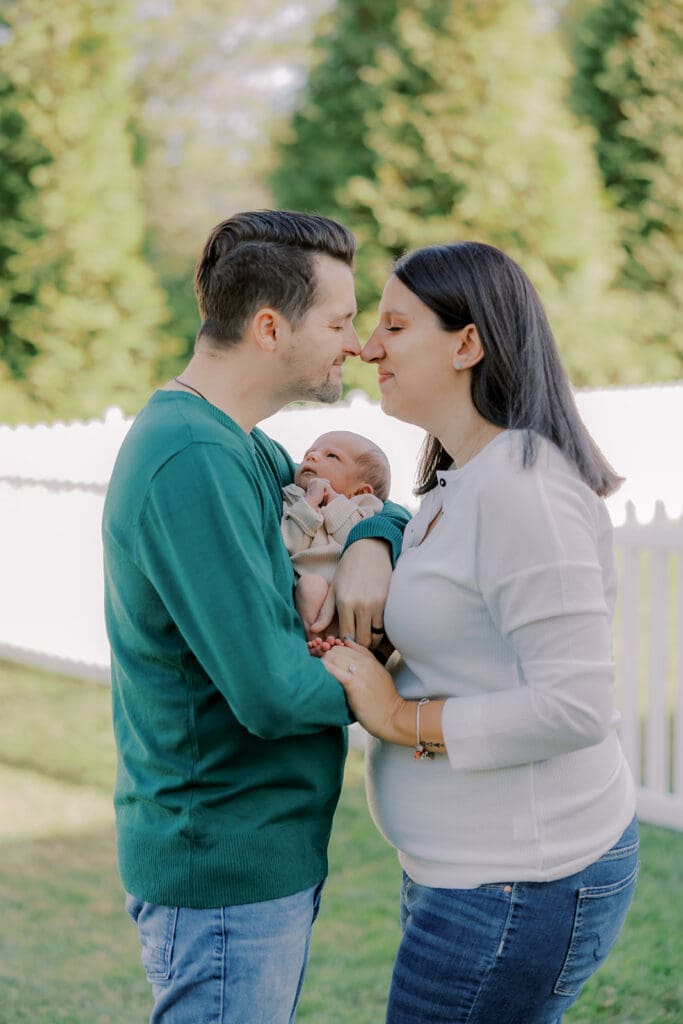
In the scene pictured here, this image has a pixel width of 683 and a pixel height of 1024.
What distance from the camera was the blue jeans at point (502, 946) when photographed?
1.79m

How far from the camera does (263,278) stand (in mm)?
1935

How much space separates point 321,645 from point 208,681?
8.6 inches

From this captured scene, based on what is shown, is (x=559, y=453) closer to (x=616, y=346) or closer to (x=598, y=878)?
(x=598, y=878)

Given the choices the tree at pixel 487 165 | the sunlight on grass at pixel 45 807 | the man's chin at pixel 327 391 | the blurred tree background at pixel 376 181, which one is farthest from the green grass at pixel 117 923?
the tree at pixel 487 165

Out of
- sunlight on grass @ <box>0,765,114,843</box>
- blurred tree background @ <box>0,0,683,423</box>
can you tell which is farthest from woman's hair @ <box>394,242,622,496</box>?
blurred tree background @ <box>0,0,683,423</box>

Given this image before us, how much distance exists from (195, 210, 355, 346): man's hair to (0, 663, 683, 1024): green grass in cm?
248

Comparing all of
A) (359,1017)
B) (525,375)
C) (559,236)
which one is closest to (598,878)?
(525,375)

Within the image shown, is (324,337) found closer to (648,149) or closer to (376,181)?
(376,181)

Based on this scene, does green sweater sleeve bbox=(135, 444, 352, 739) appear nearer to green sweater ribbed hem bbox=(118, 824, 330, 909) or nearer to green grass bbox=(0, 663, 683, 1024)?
green sweater ribbed hem bbox=(118, 824, 330, 909)

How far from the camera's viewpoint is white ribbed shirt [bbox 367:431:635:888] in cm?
172

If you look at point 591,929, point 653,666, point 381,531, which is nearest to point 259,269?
point 381,531

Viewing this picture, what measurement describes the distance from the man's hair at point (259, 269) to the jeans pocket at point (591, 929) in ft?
3.56

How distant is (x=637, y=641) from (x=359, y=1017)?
93.0 inches

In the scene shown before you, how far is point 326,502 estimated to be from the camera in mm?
2441
